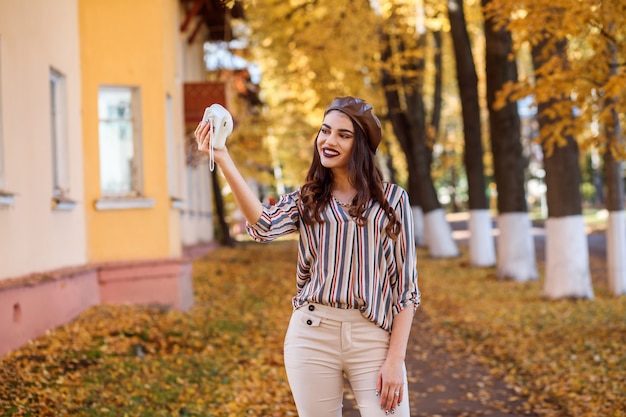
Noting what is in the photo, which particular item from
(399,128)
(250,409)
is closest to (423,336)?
(250,409)

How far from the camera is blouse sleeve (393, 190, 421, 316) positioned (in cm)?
374

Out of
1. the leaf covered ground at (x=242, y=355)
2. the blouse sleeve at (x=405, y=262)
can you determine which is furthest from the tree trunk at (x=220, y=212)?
the blouse sleeve at (x=405, y=262)

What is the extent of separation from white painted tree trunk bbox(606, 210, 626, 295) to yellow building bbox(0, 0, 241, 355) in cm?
676

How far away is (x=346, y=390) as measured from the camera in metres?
9.30

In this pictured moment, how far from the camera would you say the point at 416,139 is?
27.9 m

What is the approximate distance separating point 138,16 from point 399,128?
599 inches

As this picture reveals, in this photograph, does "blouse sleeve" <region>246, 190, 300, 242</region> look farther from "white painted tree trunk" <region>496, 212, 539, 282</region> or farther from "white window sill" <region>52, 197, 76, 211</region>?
"white painted tree trunk" <region>496, 212, 539, 282</region>

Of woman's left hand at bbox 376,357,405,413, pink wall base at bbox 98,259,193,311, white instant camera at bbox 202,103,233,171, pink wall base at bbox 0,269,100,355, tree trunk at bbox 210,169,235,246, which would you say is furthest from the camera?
tree trunk at bbox 210,169,235,246

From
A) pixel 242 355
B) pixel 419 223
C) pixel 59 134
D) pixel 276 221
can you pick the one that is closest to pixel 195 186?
pixel 419 223

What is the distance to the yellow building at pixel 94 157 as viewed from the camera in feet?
33.5

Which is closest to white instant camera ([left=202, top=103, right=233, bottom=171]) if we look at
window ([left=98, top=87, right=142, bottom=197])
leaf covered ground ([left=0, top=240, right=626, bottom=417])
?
leaf covered ground ([left=0, top=240, right=626, bottom=417])

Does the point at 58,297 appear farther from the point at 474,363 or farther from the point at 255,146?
the point at 255,146

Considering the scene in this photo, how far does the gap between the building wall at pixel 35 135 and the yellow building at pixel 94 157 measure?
2 cm

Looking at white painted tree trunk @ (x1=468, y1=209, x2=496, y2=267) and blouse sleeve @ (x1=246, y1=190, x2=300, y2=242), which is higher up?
blouse sleeve @ (x1=246, y1=190, x2=300, y2=242)
